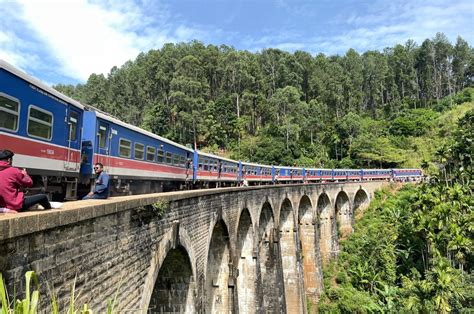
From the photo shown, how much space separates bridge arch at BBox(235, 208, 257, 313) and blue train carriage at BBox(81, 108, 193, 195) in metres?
5.61

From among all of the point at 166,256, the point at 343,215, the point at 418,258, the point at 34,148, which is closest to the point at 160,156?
the point at 166,256

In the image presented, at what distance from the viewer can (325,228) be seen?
3362 centimetres

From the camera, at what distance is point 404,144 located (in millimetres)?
55031

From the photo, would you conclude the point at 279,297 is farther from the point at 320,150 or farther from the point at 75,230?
the point at 320,150

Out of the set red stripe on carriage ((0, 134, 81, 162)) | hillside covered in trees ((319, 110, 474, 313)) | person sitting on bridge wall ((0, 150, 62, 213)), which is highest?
red stripe on carriage ((0, 134, 81, 162))

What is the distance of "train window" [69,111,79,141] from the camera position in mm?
7328

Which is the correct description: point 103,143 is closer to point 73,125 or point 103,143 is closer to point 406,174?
point 73,125

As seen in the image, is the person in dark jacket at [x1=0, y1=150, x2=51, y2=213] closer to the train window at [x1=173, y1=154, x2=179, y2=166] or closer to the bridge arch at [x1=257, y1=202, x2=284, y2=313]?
the train window at [x1=173, y1=154, x2=179, y2=166]

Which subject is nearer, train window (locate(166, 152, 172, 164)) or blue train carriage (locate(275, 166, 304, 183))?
train window (locate(166, 152, 172, 164))

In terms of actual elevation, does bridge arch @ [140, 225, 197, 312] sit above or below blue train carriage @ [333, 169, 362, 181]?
below

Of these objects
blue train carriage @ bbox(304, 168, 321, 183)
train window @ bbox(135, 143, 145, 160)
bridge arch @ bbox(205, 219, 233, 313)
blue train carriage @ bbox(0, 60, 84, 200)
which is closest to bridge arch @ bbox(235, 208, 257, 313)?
bridge arch @ bbox(205, 219, 233, 313)

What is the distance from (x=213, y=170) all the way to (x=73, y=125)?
10858 millimetres

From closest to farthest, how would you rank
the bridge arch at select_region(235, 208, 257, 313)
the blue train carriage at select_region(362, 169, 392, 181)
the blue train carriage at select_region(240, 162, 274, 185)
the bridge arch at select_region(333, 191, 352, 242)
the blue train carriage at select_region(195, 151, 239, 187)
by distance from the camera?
the blue train carriage at select_region(195, 151, 239, 187) < the bridge arch at select_region(235, 208, 257, 313) < the blue train carriage at select_region(240, 162, 274, 185) < the bridge arch at select_region(333, 191, 352, 242) < the blue train carriage at select_region(362, 169, 392, 181)

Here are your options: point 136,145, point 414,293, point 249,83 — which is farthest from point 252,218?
point 249,83
